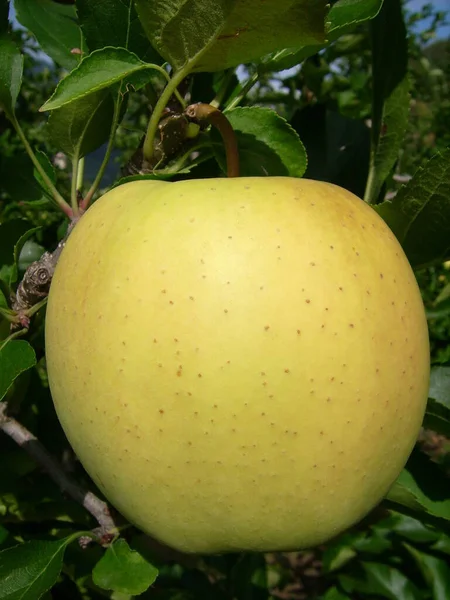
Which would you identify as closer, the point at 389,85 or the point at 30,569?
the point at 30,569

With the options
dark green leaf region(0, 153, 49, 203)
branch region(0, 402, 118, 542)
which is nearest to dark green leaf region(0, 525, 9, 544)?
branch region(0, 402, 118, 542)

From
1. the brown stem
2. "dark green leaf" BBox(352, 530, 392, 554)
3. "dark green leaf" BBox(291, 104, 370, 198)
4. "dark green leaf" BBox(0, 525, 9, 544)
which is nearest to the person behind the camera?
the brown stem

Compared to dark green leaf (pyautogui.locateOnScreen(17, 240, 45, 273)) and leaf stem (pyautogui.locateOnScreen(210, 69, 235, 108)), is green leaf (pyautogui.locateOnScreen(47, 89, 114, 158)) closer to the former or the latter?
leaf stem (pyautogui.locateOnScreen(210, 69, 235, 108))

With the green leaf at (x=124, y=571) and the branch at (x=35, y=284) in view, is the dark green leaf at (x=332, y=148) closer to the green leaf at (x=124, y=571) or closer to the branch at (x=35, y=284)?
the branch at (x=35, y=284)

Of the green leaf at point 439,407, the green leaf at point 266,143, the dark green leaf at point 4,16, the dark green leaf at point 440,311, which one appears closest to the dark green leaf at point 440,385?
the green leaf at point 439,407

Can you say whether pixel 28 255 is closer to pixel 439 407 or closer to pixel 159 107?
pixel 159 107

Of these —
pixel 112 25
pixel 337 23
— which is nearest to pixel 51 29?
pixel 112 25
